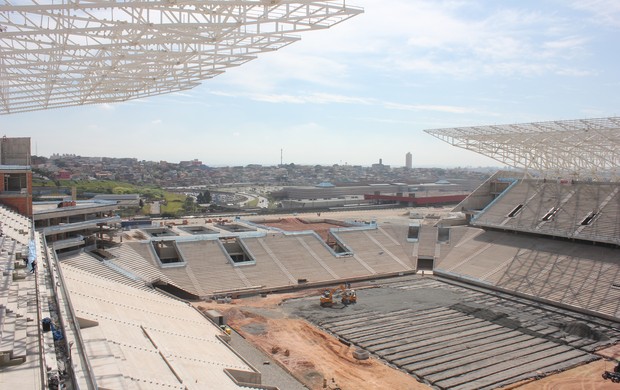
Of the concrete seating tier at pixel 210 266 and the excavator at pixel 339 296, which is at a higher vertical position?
the concrete seating tier at pixel 210 266

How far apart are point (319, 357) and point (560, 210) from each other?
26016mm

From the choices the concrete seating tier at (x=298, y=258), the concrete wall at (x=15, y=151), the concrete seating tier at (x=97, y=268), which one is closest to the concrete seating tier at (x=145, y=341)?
the concrete seating tier at (x=97, y=268)

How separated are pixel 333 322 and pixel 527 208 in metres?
23.0

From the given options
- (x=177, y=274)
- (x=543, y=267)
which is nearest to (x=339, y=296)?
(x=177, y=274)

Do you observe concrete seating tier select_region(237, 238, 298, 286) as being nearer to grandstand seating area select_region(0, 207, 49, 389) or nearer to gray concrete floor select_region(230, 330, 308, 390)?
gray concrete floor select_region(230, 330, 308, 390)

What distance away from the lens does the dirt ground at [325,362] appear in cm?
1719

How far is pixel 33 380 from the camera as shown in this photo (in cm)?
821

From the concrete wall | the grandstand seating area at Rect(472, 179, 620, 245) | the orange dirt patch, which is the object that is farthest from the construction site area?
the concrete wall

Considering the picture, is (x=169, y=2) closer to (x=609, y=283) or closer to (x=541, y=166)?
(x=609, y=283)

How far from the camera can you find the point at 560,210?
36938mm

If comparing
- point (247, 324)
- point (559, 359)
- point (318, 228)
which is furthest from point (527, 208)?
point (247, 324)

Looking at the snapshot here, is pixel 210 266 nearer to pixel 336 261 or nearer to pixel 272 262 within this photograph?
pixel 272 262

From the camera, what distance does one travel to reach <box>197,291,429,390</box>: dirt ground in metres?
17.3

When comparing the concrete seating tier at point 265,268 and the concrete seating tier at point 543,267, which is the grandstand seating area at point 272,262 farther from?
the concrete seating tier at point 543,267
